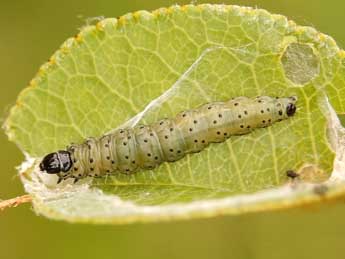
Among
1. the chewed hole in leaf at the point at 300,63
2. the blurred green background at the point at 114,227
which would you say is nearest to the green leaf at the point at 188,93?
the chewed hole in leaf at the point at 300,63

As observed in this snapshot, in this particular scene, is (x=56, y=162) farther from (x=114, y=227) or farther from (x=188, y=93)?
(x=114, y=227)

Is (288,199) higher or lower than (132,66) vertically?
lower

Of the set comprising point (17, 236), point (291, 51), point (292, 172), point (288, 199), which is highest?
point (291, 51)

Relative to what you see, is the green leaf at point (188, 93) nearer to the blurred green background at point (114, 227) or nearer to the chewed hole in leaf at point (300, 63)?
the chewed hole in leaf at point (300, 63)

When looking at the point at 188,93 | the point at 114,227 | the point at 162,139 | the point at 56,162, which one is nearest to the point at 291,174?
the point at 188,93

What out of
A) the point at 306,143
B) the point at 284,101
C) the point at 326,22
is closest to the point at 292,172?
the point at 306,143

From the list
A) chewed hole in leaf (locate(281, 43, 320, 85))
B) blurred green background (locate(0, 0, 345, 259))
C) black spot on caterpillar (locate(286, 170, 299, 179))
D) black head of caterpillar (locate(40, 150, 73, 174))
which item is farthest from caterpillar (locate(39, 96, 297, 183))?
blurred green background (locate(0, 0, 345, 259))

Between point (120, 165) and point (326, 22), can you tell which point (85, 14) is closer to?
point (326, 22)
